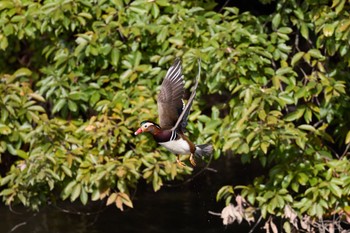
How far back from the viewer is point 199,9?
322 inches

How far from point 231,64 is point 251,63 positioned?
19cm

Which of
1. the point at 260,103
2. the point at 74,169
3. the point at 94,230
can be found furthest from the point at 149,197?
the point at 260,103

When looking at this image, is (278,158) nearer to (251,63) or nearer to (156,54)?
(251,63)

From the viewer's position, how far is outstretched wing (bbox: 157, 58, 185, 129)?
6.57 metres

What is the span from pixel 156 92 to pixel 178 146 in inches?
80.6

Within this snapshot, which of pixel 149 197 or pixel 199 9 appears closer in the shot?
pixel 199 9

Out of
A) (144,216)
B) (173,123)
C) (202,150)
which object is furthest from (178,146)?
(144,216)

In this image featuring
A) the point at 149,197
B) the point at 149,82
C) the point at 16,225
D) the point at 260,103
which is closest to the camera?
the point at 260,103

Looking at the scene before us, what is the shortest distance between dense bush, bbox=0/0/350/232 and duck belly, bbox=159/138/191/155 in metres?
1.32

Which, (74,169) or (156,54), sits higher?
(156,54)

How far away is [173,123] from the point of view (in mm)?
6484

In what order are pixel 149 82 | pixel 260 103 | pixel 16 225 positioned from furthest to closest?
pixel 16 225 < pixel 149 82 < pixel 260 103

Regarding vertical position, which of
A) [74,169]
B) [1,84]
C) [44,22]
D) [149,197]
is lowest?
[149,197]

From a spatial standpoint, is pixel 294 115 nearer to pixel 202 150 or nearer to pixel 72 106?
pixel 202 150
